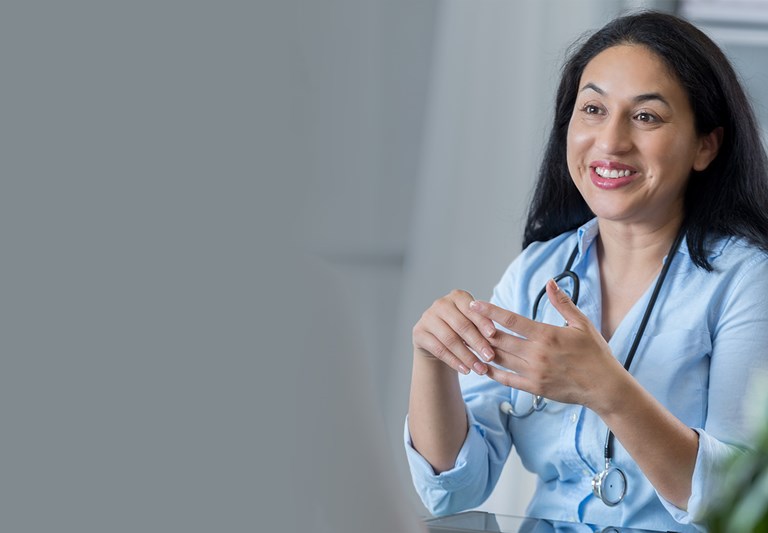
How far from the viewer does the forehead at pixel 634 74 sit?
1.29 metres

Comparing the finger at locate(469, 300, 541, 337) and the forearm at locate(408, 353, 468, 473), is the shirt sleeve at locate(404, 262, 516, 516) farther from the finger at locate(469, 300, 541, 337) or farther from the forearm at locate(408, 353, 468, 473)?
the finger at locate(469, 300, 541, 337)

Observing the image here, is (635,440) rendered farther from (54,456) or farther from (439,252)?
(439,252)

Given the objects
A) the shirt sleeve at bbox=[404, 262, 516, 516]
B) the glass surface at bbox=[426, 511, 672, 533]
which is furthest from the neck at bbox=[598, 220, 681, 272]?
the glass surface at bbox=[426, 511, 672, 533]

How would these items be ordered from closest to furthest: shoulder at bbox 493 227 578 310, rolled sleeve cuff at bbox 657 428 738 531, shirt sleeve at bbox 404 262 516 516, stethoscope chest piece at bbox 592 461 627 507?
rolled sleeve cuff at bbox 657 428 738 531 < stethoscope chest piece at bbox 592 461 627 507 < shirt sleeve at bbox 404 262 516 516 < shoulder at bbox 493 227 578 310

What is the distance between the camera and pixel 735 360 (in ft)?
4.00

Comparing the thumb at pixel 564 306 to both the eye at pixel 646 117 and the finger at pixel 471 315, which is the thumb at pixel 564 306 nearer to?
the finger at pixel 471 315

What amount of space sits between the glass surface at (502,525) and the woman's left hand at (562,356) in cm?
14

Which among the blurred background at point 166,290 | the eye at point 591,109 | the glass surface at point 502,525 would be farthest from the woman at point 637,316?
the blurred background at point 166,290

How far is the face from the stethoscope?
0.09 m

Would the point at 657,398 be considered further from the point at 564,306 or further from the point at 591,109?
the point at 591,109

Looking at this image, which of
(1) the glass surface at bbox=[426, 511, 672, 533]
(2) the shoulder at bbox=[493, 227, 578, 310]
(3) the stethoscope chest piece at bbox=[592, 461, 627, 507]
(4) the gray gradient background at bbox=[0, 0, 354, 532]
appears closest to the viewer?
(4) the gray gradient background at bbox=[0, 0, 354, 532]

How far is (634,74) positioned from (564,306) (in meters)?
0.38

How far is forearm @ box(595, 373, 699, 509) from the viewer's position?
3.63ft

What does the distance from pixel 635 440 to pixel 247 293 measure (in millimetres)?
476
